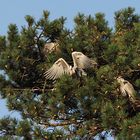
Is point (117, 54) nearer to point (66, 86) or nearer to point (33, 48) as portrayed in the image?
point (66, 86)

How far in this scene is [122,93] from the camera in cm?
618

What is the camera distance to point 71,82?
19.8ft

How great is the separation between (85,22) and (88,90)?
141 cm

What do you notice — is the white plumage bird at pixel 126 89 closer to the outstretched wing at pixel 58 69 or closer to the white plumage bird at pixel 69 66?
the white plumage bird at pixel 69 66

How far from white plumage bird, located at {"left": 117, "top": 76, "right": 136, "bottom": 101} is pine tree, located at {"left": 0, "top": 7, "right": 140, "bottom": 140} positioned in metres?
0.05

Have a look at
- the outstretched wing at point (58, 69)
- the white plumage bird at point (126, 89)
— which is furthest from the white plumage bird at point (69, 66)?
the white plumage bird at point (126, 89)

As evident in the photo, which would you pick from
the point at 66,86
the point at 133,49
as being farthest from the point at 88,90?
the point at 133,49

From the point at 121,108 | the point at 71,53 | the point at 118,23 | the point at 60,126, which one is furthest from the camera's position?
the point at 118,23

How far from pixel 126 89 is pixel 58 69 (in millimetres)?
872

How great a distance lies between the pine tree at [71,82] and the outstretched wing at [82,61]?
8 cm

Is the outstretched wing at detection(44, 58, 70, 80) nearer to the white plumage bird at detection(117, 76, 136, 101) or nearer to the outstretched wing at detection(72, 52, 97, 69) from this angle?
the outstretched wing at detection(72, 52, 97, 69)

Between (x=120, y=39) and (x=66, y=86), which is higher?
(x=120, y=39)

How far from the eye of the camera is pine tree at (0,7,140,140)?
6004 mm

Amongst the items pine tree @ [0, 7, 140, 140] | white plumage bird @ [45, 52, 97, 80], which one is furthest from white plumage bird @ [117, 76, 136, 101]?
white plumage bird @ [45, 52, 97, 80]
